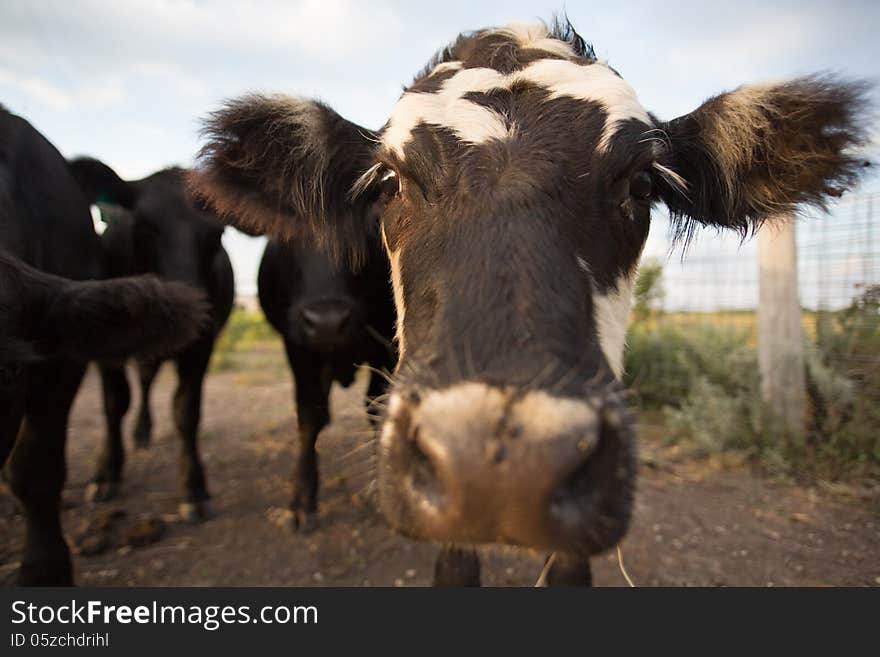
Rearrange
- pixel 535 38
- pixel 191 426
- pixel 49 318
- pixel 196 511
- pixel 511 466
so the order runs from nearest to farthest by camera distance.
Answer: pixel 511 466, pixel 49 318, pixel 535 38, pixel 196 511, pixel 191 426

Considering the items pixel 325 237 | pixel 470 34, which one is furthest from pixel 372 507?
pixel 470 34

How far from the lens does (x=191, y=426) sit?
4.48 meters

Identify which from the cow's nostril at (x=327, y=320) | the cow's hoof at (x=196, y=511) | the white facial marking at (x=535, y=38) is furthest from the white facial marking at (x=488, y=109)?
the cow's hoof at (x=196, y=511)

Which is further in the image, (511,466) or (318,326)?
(318,326)

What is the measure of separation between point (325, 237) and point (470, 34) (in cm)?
152

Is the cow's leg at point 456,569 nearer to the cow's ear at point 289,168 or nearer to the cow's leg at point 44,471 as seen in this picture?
the cow's ear at point 289,168

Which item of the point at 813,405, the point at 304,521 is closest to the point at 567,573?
the point at 304,521

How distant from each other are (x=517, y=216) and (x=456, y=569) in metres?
2.19

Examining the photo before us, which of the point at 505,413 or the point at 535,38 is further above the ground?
the point at 535,38

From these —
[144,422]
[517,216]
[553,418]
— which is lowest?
[144,422]

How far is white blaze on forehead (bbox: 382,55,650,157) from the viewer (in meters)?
1.91

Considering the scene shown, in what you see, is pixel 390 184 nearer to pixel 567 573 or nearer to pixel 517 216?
pixel 517 216

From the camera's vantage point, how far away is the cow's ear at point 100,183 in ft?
12.9

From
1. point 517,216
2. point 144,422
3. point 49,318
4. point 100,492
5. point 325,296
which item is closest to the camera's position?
point 517,216
